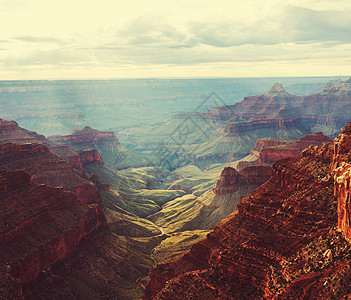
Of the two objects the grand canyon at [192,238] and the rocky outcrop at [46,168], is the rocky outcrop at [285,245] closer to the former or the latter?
the grand canyon at [192,238]

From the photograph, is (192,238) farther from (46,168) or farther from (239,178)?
(46,168)

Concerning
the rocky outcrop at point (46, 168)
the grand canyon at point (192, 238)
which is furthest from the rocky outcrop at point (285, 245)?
the rocky outcrop at point (46, 168)

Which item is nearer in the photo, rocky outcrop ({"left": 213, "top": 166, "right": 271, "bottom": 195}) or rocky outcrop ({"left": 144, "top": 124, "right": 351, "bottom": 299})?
rocky outcrop ({"left": 144, "top": 124, "right": 351, "bottom": 299})

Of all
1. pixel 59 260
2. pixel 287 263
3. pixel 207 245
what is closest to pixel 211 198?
pixel 59 260

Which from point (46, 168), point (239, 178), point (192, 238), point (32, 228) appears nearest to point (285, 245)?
point (32, 228)

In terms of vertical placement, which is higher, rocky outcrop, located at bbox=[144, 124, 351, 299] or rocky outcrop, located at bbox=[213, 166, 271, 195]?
rocky outcrop, located at bbox=[144, 124, 351, 299]

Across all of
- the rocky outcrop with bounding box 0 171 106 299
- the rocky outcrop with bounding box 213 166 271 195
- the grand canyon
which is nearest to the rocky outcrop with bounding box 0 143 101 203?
the grand canyon

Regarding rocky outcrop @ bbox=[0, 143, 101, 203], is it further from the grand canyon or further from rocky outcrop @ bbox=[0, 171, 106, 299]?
rocky outcrop @ bbox=[0, 171, 106, 299]
